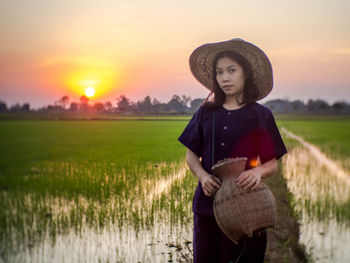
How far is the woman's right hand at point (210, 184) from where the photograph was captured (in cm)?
167

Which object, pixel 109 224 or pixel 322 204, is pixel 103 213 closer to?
pixel 109 224

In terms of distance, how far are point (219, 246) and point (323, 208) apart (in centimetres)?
297

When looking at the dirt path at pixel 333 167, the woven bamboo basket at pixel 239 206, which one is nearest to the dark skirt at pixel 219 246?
the woven bamboo basket at pixel 239 206

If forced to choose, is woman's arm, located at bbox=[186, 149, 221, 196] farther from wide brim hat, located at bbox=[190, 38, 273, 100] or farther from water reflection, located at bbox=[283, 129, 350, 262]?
water reflection, located at bbox=[283, 129, 350, 262]

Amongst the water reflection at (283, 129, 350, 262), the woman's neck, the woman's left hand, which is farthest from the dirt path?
the woman's left hand

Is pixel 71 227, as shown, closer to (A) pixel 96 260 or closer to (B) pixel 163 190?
(A) pixel 96 260

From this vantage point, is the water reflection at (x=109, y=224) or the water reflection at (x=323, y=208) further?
the water reflection at (x=323, y=208)

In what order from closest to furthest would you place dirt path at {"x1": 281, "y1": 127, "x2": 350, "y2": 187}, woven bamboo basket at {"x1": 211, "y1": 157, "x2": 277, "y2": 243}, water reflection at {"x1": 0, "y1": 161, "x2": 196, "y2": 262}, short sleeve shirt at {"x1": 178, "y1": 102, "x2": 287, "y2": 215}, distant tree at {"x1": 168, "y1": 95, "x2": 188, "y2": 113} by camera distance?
woven bamboo basket at {"x1": 211, "y1": 157, "x2": 277, "y2": 243} < short sleeve shirt at {"x1": 178, "y1": 102, "x2": 287, "y2": 215} < water reflection at {"x1": 0, "y1": 161, "x2": 196, "y2": 262} < distant tree at {"x1": 168, "y1": 95, "x2": 188, "y2": 113} < dirt path at {"x1": 281, "y1": 127, "x2": 350, "y2": 187}

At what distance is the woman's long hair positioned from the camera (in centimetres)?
186

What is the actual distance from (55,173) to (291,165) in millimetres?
4892

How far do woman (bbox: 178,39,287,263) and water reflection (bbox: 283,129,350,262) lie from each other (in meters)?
1.74

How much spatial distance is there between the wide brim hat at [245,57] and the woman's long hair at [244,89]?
23 millimetres

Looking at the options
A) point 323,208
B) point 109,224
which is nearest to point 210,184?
point 109,224

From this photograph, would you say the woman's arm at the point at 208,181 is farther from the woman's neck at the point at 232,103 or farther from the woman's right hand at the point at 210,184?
the woman's neck at the point at 232,103
